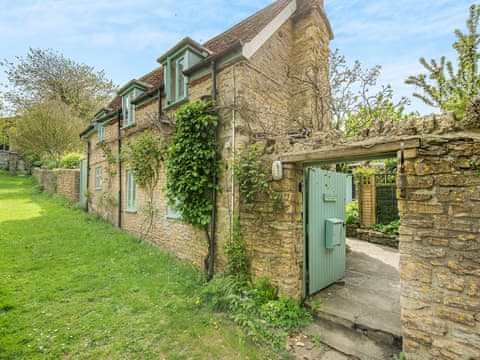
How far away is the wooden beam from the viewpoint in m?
3.25

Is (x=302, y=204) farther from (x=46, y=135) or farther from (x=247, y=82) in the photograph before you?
(x=46, y=135)

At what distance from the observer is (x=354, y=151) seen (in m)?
3.68

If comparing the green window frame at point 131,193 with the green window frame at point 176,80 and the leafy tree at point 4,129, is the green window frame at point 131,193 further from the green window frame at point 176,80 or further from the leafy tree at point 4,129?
the leafy tree at point 4,129

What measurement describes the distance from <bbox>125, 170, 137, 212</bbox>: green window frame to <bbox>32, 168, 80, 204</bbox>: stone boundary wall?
827cm

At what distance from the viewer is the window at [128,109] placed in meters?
9.62

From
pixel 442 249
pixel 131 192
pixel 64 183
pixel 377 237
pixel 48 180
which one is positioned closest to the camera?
pixel 442 249

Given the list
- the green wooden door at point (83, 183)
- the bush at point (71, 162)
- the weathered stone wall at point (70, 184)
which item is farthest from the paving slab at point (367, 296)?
the bush at point (71, 162)

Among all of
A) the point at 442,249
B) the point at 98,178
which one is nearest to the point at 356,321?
the point at 442,249

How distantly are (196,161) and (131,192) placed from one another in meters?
5.64

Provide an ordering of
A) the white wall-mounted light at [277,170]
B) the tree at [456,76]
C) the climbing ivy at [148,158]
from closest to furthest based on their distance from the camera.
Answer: the white wall-mounted light at [277,170], the climbing ivy at [148,158], the tree at [456,76]

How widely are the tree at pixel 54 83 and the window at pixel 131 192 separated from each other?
71.4ft

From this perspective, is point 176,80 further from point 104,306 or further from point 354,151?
point 104,306

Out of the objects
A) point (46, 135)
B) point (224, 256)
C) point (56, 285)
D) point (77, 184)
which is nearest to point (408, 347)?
point (224, 256)

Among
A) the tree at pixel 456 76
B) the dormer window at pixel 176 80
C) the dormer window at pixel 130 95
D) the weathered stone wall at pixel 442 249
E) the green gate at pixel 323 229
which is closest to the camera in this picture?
the weathered stone wall at pixel 442 249
